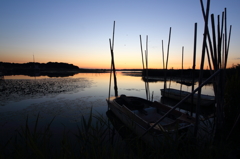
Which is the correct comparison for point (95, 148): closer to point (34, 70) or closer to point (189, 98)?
point (189, 98)

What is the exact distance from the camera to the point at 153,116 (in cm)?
689

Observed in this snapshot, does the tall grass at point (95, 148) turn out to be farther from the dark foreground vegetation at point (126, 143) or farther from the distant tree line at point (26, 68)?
the distant tree line at point (26, 68)

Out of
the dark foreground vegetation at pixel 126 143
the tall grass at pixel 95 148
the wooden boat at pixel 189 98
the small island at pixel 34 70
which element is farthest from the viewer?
the small island at pixel 34 70

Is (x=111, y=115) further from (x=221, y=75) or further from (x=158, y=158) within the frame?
(x=221, y=75)

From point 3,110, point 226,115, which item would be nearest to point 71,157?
point 226,115

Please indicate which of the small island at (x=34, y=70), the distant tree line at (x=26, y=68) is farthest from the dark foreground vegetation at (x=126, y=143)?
the distant tree line at (x=26, y=68)

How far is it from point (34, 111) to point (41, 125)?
2767 millimetres

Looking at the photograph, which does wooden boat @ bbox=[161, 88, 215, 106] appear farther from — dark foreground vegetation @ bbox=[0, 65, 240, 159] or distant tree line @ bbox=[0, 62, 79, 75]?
distant tree line @ bbox=[0, 62, 79, 75]

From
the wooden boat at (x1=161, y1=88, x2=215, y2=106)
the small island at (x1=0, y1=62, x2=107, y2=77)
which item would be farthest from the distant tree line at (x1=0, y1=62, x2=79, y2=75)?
the wooden boat at (x1=161, y1=88, x2=215, y2=106)

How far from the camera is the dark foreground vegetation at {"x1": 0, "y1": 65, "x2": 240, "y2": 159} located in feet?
7.97

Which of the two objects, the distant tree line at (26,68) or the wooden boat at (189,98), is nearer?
the wooden boat at (189,98)

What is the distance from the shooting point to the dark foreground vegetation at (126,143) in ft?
7.97

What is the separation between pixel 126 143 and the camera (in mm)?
3297

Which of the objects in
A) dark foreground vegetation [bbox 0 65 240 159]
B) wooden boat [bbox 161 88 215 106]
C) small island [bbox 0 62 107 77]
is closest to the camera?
dark foreground vegetation [bbox 0 65 240 159]
